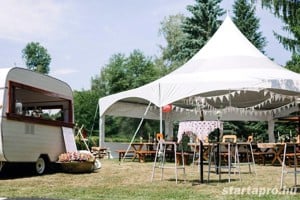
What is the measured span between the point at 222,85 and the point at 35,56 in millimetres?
39928

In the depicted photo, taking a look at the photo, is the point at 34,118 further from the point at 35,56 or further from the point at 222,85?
the point at 35,56

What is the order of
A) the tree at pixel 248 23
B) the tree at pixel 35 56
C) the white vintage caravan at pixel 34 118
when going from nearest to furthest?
the white vintage caravan at pixel 34 118, the tree at pixel 248 23, the tree at pixel 35 56

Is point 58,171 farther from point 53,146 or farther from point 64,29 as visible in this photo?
point 64,29

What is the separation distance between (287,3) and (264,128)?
53.9ft

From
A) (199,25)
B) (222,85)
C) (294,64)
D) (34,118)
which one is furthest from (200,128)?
(294,64)

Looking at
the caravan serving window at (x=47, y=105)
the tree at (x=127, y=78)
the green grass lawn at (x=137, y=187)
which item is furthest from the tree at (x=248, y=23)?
the green grass lawn at (x=137, y=187)

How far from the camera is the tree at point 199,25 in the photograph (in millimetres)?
25969

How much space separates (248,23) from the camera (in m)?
27.9

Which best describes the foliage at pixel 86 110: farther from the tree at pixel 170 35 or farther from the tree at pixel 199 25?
the tree at pixel 199 25

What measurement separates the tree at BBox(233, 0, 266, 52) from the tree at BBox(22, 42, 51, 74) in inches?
1032

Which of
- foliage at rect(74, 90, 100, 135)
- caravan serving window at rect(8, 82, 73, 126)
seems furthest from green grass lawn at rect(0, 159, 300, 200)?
foliage at rect(74, 90, 100, 135)

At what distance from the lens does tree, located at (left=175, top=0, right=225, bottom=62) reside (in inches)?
1022

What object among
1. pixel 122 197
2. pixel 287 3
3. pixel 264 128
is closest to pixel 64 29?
pixel 287 3
